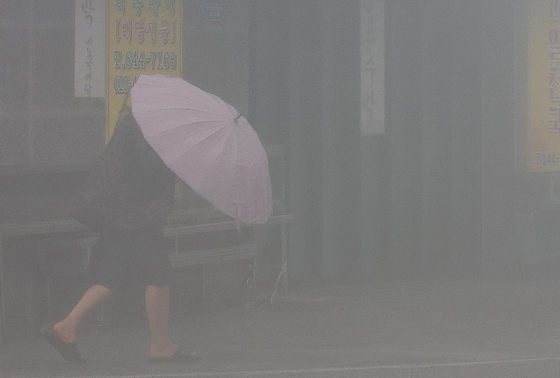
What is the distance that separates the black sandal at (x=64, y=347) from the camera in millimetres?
5730

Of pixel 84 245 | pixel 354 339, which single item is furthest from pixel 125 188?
pixel 354 339

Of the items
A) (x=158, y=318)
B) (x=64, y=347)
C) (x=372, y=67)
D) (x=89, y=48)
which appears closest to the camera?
(x=64, y=347)

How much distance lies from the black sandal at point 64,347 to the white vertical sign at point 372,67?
167 inches

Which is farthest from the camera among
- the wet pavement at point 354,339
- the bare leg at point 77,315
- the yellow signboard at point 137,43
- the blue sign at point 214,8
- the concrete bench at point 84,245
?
the blue sign at point 214,8

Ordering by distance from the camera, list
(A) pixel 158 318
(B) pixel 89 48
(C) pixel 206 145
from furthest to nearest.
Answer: (B) pixel 89 48 < (A) pixel 158 318 < (C) pixel 206 145

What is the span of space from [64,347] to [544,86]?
211 inches

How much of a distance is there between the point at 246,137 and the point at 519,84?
4.31m

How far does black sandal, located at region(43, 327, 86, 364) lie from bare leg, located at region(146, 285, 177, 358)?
423mm

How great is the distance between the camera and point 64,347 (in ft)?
18.9

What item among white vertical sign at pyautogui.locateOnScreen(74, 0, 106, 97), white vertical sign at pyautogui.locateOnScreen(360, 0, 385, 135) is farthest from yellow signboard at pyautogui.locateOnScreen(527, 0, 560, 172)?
white vertical sign at pyautogui.locateOnScreen(74, 0, 106, 97)

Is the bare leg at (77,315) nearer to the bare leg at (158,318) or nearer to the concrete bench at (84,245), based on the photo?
the bare leg at (158,318)

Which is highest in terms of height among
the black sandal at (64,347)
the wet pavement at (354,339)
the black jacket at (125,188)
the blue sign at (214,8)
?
the blue sign at (214,8)

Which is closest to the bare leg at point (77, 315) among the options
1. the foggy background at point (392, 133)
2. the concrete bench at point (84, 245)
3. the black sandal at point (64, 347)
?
the black sandal at point (64, 347)

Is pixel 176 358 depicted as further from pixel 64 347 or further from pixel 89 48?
pixel 89 48
